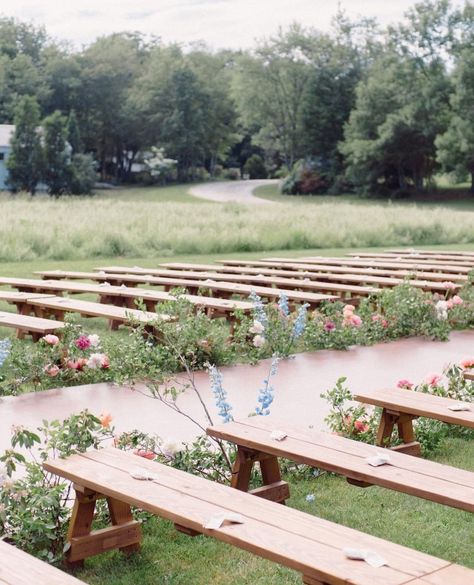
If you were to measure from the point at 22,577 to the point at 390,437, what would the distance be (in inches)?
118

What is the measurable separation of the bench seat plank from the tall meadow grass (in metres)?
13.6

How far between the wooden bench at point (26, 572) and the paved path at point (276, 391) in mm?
2652

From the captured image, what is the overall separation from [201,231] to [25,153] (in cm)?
3821

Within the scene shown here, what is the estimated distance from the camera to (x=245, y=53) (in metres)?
66.2

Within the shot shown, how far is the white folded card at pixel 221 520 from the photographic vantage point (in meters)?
3.31

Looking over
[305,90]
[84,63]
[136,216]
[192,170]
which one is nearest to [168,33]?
[84,63]

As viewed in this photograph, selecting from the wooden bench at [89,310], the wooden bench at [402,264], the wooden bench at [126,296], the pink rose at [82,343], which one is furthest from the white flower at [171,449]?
the wooden bench at [402,264]

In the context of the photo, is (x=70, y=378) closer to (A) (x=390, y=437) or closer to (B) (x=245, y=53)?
(A) (x=390, y=437)

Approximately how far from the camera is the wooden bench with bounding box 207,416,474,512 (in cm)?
373

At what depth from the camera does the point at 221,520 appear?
3340 millimetres

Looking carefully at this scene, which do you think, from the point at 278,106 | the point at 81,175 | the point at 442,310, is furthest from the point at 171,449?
the point at 278,106

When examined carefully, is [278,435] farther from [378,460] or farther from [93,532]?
[93,532]

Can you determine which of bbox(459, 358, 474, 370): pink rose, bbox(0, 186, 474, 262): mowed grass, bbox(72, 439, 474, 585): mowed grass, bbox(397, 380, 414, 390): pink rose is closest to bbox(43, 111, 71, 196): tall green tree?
bbox(0, 186, 474, 262): mowed grass

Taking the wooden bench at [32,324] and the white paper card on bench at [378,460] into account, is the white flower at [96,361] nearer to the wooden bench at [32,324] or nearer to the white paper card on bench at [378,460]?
the wooden bench at [32,324]
